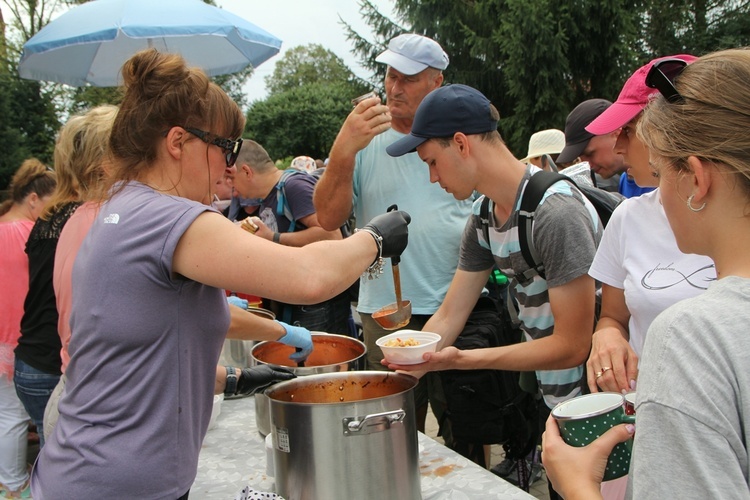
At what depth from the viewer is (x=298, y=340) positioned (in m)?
2.14

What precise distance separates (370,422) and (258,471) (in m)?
0.66

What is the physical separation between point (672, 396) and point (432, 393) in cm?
198

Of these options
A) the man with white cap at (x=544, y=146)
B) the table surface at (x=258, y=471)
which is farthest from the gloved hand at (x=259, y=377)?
the man with white cap at (x=544, y=146)

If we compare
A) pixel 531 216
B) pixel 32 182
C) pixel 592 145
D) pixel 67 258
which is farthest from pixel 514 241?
pixel 32 182

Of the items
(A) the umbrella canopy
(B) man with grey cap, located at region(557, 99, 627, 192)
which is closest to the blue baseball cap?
(B) man with grey cap, located at region(557, 99, 627, 192)

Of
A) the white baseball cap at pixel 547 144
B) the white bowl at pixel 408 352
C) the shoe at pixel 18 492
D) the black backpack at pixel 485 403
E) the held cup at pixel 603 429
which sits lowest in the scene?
the shoe at pixel 18 492

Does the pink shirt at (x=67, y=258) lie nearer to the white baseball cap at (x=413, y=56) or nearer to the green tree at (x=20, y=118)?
the white baseball cap at (x=413, y=56)

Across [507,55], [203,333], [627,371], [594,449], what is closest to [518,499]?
[627,371]

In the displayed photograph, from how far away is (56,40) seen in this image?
4312mm

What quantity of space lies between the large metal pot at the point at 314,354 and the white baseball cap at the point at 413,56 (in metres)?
1.37

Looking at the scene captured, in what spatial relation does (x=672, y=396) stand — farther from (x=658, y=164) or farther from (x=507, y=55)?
(x=507, y=55)

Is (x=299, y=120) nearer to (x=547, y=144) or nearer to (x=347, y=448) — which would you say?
(x=547, y=144)

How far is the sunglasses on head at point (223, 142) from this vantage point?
1.45 meters

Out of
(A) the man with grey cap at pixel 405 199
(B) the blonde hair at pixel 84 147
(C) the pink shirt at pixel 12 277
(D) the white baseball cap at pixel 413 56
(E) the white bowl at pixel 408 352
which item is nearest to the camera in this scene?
(E) the white bowl at pixel 408 352
